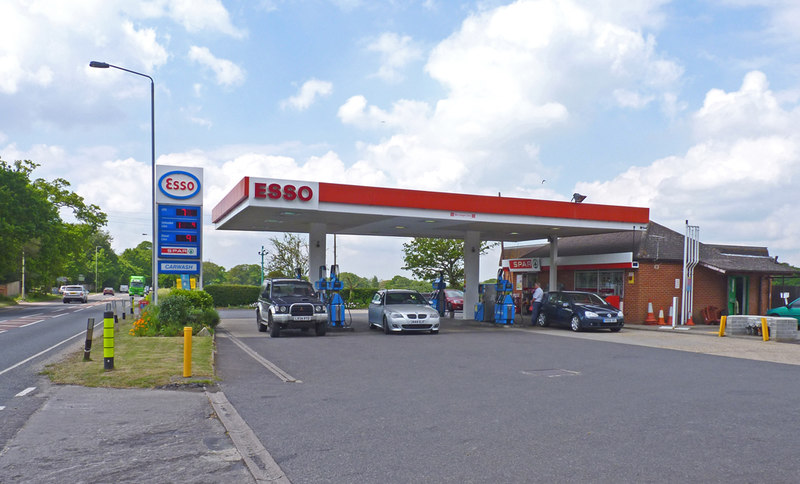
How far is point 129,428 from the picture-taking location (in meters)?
6.75

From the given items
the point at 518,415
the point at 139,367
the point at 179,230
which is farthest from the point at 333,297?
the point at 518,415

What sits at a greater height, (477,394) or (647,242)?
(647,242)

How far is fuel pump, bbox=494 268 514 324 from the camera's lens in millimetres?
24344

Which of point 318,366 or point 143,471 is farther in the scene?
point 318,366

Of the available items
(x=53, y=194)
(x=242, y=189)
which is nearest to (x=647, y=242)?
(x=242, y=189)

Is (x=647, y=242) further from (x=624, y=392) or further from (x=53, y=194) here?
(x=53, y=194)

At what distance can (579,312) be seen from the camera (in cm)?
2194

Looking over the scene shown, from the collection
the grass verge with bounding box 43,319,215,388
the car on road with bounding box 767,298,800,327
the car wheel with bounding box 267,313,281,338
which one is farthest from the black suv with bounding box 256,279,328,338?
the car on road with bounding box 767,298,800,327

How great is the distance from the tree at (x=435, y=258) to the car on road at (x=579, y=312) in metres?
23.9

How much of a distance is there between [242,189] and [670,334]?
601 inches

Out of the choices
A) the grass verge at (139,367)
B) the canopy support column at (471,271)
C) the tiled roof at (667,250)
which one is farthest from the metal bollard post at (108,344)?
the tiled roof at (667,250)

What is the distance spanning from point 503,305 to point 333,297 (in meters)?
6.87

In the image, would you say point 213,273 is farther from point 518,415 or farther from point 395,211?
point 518,415

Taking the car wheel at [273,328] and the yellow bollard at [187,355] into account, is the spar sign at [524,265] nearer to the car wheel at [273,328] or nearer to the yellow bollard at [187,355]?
the car wheel at [273,328]
